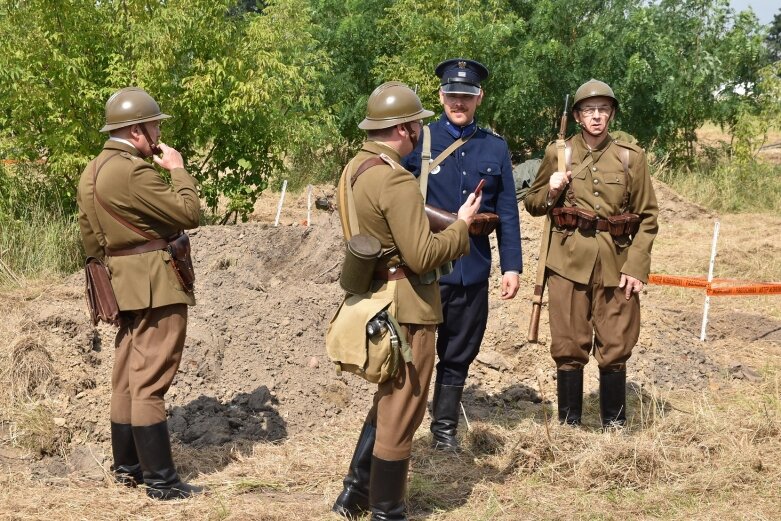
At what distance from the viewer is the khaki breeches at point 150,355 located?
4.86 metres

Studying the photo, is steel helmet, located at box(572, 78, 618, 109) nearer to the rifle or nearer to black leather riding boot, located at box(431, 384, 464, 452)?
the rifle

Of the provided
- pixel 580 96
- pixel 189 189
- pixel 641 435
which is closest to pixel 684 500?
pixel 641 435

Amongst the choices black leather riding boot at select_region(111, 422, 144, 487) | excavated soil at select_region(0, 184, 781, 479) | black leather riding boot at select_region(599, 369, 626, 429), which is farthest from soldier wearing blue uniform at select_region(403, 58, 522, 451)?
black leather riding boot at select_region(111, 422, 144, 487)

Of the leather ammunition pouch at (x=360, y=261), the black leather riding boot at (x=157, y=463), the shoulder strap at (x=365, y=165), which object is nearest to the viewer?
the leather ammunition pouch at (x=360, y=261)

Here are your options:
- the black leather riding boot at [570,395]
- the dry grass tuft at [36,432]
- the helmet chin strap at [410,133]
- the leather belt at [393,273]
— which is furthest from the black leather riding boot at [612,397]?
the dry grass tuft at [36,432]

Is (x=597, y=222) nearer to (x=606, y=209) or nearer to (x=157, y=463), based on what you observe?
(x=606, y=209)

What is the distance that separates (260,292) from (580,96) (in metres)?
3.61

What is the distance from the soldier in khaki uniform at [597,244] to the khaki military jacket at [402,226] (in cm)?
169

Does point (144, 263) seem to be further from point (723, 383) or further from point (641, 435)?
point (723, 383)

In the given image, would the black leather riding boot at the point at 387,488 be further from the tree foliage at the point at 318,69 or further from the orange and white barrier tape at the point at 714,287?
the tree foliage at the point at 318,69

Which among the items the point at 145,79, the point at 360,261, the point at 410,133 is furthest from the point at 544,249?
the point at 145,79

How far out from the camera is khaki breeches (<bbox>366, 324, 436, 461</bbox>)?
423cm

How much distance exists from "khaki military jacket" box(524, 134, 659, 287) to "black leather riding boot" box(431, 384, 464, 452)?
3.19ft

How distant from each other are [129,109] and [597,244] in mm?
2747
